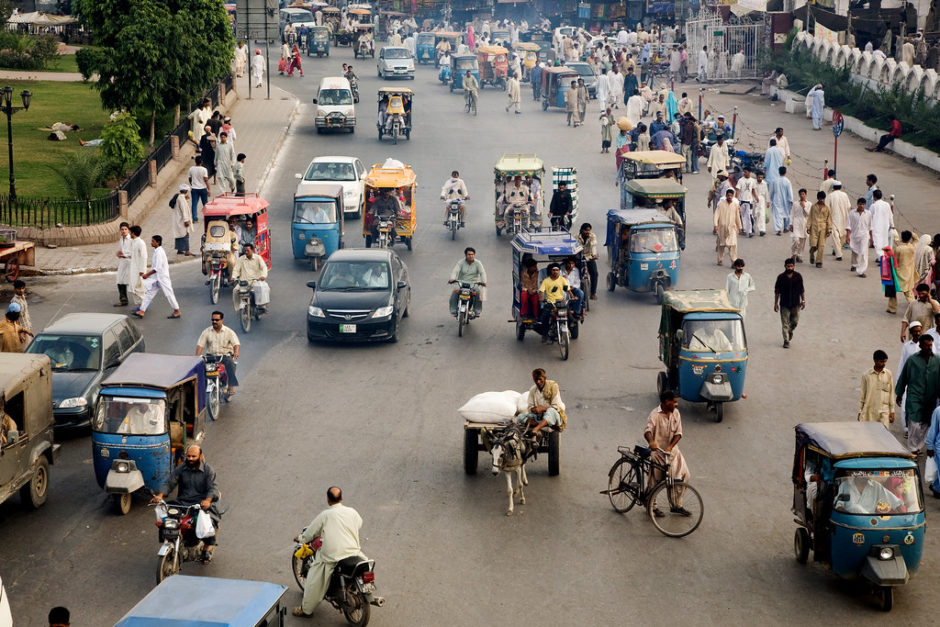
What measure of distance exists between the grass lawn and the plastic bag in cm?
2088

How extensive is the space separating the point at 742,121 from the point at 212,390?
109 feet

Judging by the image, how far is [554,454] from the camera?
16.1m

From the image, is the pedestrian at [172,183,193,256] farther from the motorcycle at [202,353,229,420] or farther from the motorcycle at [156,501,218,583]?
the motorcycle at [156,501,218,583]

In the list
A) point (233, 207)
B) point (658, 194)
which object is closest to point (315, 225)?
point (233, 207)

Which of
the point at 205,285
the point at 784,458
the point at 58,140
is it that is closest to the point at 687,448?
the point at 784,458

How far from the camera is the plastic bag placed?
13.3m

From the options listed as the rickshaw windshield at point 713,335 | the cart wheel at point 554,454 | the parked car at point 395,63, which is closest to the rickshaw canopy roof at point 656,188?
the rickshaw windshield at point 713,335

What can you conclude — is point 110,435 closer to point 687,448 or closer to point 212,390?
point 212,390

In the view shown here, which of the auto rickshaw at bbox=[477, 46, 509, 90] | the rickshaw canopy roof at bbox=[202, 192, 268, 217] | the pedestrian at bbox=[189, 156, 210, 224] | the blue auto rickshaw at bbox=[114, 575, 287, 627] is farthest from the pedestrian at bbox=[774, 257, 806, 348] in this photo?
the auto rickshaw at bbox=[477, 46, 509, 90]

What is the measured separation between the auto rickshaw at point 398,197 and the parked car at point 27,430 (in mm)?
14168

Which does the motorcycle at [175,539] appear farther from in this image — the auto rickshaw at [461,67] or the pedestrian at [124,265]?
the auto rickshaw at [461,67]

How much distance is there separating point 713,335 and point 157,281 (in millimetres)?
10458

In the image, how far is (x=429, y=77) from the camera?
6444 centimetres

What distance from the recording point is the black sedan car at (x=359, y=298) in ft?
72.9
